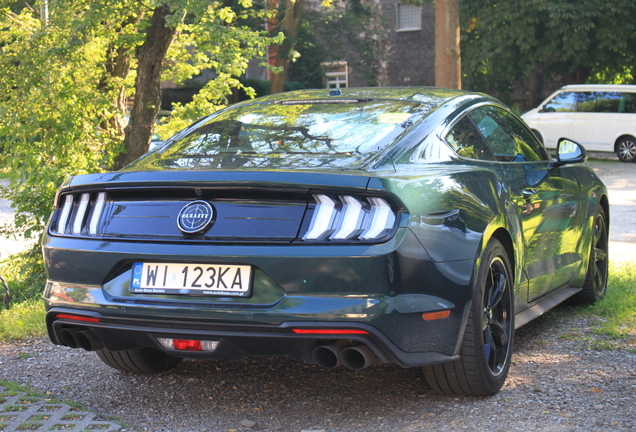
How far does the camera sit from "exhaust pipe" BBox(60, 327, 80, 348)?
3.54 meters

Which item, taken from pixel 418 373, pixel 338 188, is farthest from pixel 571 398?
pixel 338 188

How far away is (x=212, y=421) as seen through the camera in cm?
357

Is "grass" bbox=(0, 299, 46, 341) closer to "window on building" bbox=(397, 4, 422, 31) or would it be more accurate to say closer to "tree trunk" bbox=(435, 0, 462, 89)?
"tree trunk" bbox=(435, 0, 462, 89)

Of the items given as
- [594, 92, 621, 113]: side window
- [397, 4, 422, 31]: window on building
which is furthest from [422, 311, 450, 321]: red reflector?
[397, 4, 422, 31]: window on building

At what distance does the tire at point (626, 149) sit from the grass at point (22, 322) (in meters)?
18.7

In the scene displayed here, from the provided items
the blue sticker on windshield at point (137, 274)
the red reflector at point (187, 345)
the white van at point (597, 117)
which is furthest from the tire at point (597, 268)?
the white van at point (597, 117)

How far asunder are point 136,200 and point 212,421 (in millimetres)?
1028

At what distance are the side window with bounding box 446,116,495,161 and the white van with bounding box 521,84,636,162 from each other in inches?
701

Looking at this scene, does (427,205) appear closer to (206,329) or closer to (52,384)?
(206,329)

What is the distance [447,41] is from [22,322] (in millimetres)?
7590

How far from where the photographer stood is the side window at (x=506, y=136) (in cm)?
440

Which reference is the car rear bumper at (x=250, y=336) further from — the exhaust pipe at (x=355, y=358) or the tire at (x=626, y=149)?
the tire at (x=626, y=149)

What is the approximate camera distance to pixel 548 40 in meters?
26.4

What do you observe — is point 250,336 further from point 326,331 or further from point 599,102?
point 599,102
